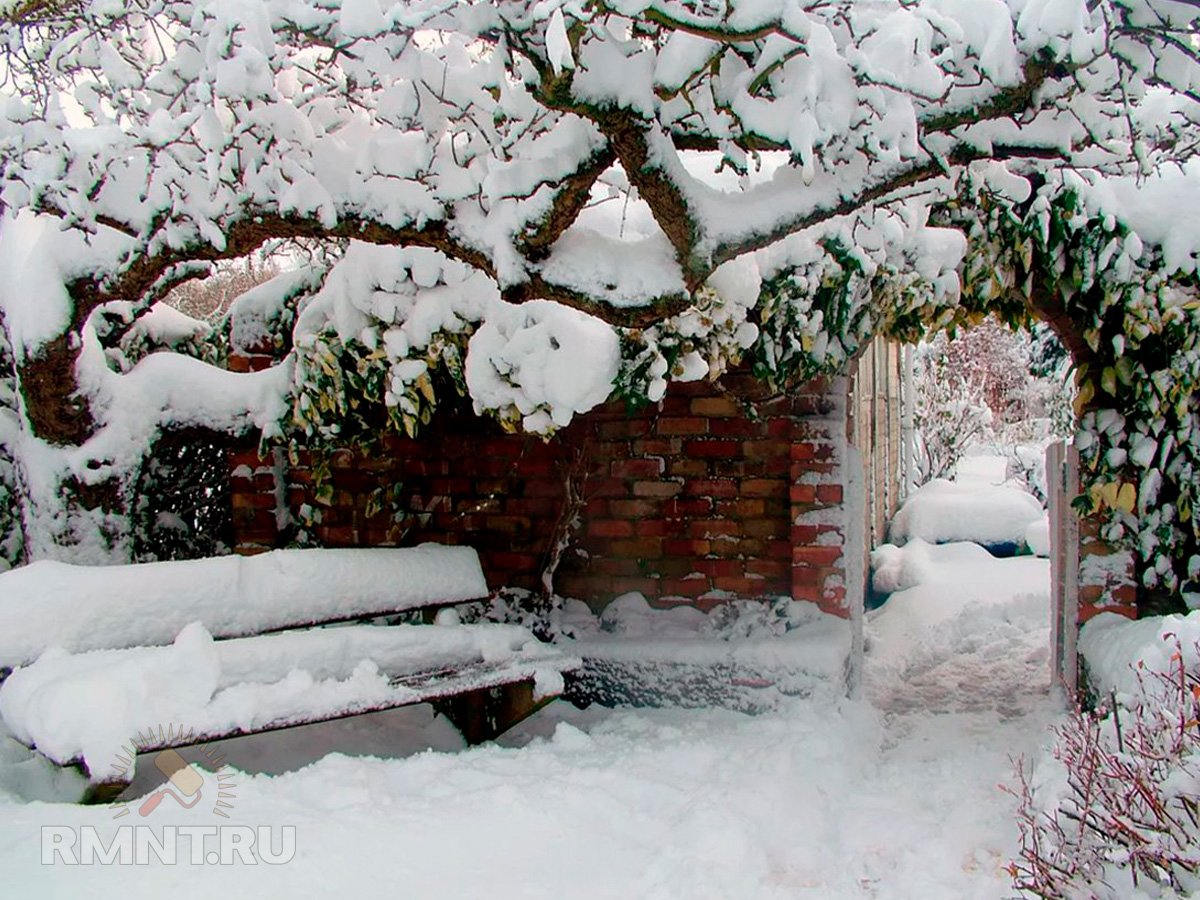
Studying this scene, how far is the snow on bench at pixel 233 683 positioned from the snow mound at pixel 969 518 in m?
6.68

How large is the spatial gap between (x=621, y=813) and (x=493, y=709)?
3.43ft

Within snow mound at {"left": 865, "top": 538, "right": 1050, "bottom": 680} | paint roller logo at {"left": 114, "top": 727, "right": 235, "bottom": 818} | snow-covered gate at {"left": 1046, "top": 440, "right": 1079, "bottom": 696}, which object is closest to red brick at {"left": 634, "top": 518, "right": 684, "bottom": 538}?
snow-covered gate at {"left": 1046, "top": 440, "right": 1079, "bottom": 696}

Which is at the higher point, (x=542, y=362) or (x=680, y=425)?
(x=542, y=362)

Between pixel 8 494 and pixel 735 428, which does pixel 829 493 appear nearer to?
pixel 735 428

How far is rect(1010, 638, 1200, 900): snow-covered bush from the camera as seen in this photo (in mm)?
2004

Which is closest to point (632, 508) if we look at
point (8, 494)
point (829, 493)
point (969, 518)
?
point (829, 493)

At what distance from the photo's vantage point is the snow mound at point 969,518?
924 centimetres

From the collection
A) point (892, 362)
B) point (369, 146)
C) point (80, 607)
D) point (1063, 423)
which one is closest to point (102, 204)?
point (369, 146)

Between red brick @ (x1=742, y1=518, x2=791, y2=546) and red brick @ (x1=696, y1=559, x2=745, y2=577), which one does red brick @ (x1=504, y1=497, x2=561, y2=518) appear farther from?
red brick @ (x1=742, y1=518, x2=791, y2=546)

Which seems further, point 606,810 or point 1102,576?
point 1102,576

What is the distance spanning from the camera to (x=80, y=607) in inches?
121

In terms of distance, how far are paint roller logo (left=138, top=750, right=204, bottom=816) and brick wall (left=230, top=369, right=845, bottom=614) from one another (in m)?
1.99

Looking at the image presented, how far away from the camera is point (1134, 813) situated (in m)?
2.13

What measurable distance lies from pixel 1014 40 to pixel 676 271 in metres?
1.15
